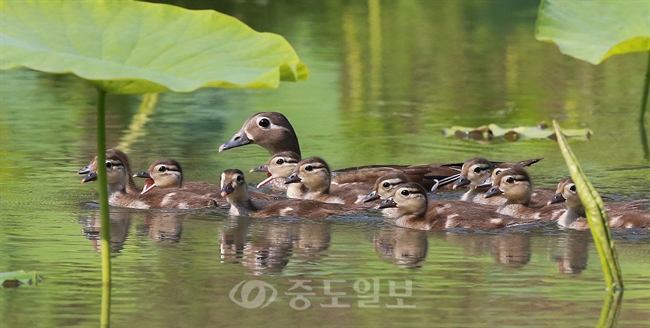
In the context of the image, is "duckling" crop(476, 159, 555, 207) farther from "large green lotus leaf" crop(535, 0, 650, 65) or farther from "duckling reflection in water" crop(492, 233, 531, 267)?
"large green lotus leaf" crop(535, 0, 650, 65)

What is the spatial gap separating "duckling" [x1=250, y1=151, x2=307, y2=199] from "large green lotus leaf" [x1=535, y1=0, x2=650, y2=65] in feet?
9.87

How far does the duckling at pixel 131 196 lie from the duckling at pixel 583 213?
1.93 m

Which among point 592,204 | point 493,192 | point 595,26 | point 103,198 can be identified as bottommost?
point 493,192

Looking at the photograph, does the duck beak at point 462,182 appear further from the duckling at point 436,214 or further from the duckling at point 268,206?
the duckling at point 268,206

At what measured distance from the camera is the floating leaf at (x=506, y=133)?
9898mm

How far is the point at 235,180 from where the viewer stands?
7145 millimetres

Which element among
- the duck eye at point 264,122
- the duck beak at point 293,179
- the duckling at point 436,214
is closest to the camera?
the duckling at point 436,214

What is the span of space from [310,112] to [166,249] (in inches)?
203

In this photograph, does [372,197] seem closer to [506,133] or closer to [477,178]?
[477,178]

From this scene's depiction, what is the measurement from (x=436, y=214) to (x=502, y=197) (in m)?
0.95

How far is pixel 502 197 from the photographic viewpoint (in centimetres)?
775

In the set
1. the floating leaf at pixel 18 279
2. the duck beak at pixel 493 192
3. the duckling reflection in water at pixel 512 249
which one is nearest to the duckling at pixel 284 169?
the duck beak at pixel 493 192

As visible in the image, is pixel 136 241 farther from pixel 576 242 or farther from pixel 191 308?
pixel 576 242

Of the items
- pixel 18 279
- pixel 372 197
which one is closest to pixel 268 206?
pixel 372 197
